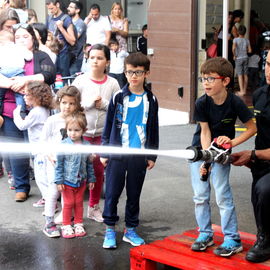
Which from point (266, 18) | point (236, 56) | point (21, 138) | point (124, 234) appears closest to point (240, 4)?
point (236, 56)

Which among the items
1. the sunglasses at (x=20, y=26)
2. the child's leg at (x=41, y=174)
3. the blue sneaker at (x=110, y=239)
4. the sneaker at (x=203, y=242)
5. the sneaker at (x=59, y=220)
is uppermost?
the sunglasses at (x=20, y=26)

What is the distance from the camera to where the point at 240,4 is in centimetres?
1752

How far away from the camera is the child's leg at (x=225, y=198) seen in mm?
4902

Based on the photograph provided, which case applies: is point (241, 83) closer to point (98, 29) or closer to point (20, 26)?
point (98, 29)

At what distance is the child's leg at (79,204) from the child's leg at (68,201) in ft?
0.10

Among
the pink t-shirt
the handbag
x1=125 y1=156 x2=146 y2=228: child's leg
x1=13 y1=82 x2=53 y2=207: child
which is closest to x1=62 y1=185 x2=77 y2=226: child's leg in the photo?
x1=125 y1=156 x2=146 y2=228: child's leg

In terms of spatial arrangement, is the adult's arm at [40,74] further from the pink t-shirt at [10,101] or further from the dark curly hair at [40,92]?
the dark curly hair at [40,92]

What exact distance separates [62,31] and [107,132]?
7.32m

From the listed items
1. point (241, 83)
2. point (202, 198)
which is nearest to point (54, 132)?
point (202, 198)

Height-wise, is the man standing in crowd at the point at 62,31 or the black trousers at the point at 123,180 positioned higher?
the man standing in crowd at the point at 62,31

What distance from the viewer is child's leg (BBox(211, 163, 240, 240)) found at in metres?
4.90

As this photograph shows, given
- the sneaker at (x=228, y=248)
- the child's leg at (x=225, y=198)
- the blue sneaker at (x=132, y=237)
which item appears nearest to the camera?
the sneaker at (x=228, y=248)

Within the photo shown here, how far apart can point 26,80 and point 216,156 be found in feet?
9.87

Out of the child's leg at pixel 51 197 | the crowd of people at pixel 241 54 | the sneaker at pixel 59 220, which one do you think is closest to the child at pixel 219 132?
the child's leg at pixel 51 197
